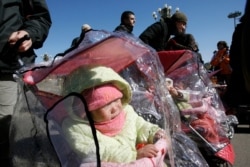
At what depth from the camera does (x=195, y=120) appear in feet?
12.1

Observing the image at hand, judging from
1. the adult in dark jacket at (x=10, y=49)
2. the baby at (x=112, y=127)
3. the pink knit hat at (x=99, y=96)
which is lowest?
the baby at (x=112, y=127)

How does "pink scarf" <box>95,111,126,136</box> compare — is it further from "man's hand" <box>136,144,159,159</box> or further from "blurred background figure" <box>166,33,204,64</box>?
"blurred background figure" <box>166,33,204,64</box>

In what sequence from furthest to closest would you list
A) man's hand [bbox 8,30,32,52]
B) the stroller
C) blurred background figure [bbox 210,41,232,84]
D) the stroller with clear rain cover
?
blurred background figure [bbox 210,41,232,84] < the stroller < man's hand [bbox 8,30,32,52] < the stroller with clear rain cover

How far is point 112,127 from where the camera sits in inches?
95.7

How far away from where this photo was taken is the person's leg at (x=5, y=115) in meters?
2.51

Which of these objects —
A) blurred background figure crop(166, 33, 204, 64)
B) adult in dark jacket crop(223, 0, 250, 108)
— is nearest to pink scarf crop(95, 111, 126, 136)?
adult in dark jacket crop(223, 0, 250, 108)

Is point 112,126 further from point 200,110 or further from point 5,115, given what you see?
point 200,110

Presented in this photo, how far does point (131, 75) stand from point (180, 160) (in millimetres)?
641

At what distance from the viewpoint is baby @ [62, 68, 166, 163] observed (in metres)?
2.13

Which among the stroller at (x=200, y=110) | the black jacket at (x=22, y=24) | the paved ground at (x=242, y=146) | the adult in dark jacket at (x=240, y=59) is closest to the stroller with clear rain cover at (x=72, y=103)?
the black jacket at (x=22, y=24)

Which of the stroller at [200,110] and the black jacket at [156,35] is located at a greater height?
the black jacket at [156,35]

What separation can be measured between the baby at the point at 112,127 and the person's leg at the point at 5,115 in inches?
19.6

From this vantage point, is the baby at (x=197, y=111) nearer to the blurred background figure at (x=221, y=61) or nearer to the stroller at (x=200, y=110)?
the stroller at (x=200, y=110)

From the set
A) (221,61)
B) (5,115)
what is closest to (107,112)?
(5,115)
